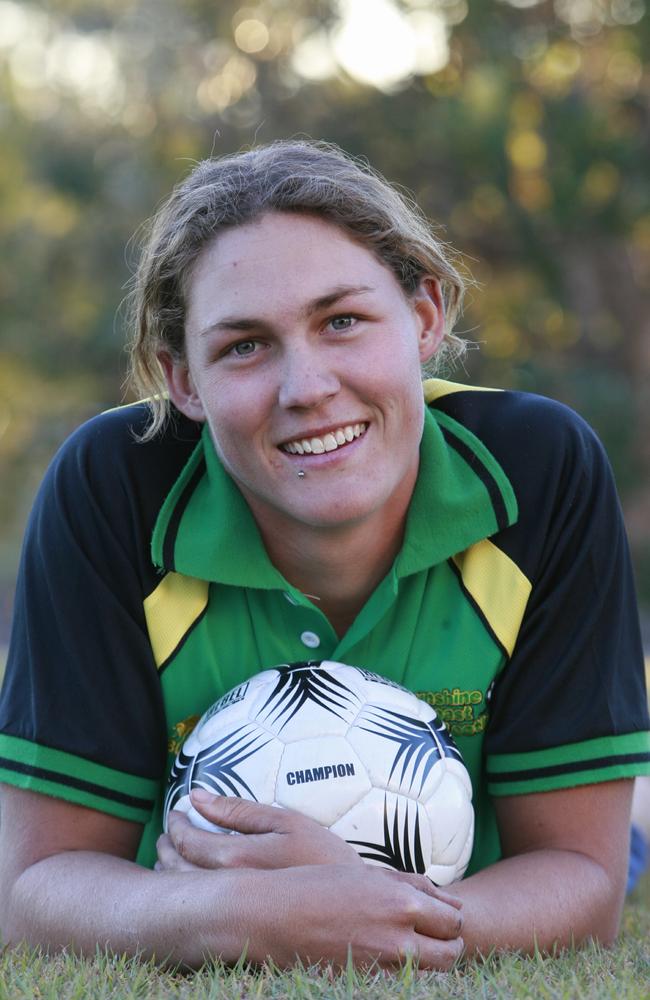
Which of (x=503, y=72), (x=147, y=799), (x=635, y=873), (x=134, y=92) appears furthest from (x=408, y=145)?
(x=147, y=799)

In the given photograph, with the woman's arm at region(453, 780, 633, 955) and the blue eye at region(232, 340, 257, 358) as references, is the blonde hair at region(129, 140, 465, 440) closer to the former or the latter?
the blue eye at region(232, 340, 257, 358)

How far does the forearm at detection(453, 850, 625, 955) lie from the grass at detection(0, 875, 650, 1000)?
6cm

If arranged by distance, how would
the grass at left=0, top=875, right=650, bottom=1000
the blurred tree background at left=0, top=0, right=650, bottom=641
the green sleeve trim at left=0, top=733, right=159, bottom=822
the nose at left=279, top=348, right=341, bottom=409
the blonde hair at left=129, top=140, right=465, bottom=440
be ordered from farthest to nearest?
the blurred tree background at left=0, top=0, right=650, bottom=641 → the blonde hair at left=129, top=140, right=465, bottom=440 → the green sleeve trim at left=0, top=733, right=159, bottom=822 → the nose at left=279, top=348, right=341, bottom=409 → the grass at left=0, top=875, right=650, bottom=1000

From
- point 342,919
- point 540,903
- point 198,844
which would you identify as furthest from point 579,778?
point 198,844

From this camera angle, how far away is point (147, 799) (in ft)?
9.75

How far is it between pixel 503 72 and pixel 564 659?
13461mm

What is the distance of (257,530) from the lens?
10.0ft

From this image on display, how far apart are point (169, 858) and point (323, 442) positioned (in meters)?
0.90

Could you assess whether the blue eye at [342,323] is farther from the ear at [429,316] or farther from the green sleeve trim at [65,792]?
the green sleeve trim at [65,792]

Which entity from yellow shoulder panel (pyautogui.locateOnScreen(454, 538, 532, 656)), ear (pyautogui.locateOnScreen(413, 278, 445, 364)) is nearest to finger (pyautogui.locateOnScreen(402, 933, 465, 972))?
yellow shoulder panel (pyautogui.locateOnScreen(454, 538, 532, 656))

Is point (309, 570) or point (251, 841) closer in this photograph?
point (251, 841)

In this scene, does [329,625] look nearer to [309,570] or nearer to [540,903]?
[309,570]

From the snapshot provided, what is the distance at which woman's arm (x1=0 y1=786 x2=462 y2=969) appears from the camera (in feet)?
7.77

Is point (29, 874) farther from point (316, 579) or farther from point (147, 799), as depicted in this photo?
point (316, 579)
